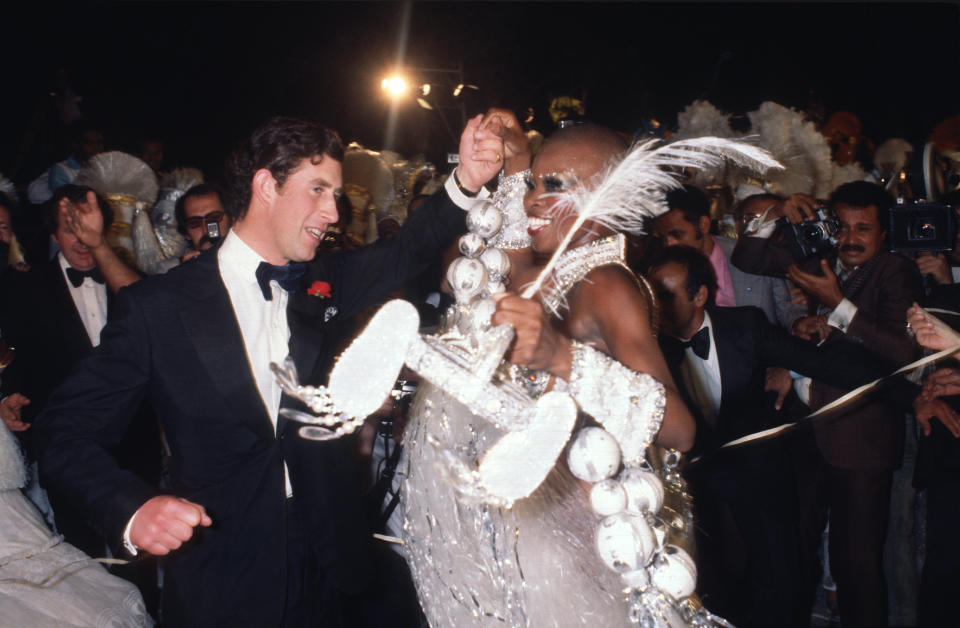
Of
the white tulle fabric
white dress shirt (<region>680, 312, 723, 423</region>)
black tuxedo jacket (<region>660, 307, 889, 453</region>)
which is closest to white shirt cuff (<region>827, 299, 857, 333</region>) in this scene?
black tuxedo jacket (<region>660, 307, 889, 453</region>)

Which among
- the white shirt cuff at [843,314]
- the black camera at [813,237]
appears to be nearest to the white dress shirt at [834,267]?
the white shirt cuff at [843,314]

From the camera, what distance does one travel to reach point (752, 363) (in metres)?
3.05

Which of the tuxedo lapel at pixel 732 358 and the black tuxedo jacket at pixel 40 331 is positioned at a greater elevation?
the tuxedo lapel at pixel 732 358

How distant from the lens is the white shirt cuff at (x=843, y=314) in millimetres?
3031

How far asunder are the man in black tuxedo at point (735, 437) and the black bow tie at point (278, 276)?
6.37ft

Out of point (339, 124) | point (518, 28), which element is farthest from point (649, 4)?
point (339, 124)

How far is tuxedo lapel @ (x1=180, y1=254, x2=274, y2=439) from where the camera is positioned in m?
1.83

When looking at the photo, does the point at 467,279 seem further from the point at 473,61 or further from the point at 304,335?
the point at 473,61

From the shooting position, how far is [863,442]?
3.16 meters

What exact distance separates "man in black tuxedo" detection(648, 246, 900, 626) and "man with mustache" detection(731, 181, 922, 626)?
0.69 feet

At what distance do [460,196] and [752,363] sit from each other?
1.86 m

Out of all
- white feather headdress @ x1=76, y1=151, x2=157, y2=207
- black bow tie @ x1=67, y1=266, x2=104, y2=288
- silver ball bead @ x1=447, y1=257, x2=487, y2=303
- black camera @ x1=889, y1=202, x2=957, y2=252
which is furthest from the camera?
white feather headdress @ x1=76, y1=151, x2=157, y2=207

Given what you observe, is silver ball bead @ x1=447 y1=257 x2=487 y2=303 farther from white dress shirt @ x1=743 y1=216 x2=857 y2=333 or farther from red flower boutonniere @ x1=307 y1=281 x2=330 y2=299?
white dress shirt @ x1=743 y1=216 x2=857 y2=333

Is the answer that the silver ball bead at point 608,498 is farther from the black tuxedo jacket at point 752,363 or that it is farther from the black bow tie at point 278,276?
the black tuxedo jacket at point 752,363
